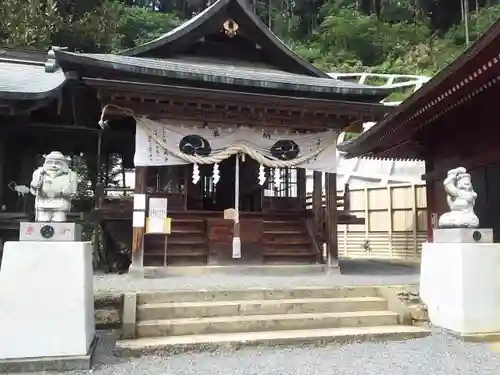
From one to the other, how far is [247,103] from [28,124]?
14.7ft

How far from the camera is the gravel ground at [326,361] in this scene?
3.91 metres

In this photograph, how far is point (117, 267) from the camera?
8.39m

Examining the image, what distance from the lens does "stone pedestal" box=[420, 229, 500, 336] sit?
16.6 ft

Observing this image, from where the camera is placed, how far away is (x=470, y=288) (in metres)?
5.07

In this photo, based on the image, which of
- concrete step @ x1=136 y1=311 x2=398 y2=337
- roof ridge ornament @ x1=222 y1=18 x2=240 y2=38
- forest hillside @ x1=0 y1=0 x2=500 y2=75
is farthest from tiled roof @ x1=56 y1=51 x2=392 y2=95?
forest hillside @ x1=0 y1=0 x2=500 y2=75

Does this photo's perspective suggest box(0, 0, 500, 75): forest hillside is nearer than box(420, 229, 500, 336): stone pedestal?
No

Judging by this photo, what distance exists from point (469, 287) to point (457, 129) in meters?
4.19

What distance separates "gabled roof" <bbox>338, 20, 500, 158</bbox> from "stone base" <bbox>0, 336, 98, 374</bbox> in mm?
5454

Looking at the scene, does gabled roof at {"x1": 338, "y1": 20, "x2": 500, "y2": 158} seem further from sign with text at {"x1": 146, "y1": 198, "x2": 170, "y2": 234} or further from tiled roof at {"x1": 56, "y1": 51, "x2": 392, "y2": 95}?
sign with text at {"x1": 146, "y1": 198, "x2": 170, "y2": 234}

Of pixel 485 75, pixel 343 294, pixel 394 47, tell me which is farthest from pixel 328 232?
pixel 394 47

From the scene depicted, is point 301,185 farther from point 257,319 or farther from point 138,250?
point 257,319

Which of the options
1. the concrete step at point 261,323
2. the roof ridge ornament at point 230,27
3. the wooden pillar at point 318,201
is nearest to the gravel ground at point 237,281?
the concrete step at point 261,323

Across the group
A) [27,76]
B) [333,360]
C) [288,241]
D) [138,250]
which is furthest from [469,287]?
[27,76]

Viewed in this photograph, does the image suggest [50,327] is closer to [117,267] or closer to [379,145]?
[117,267]
